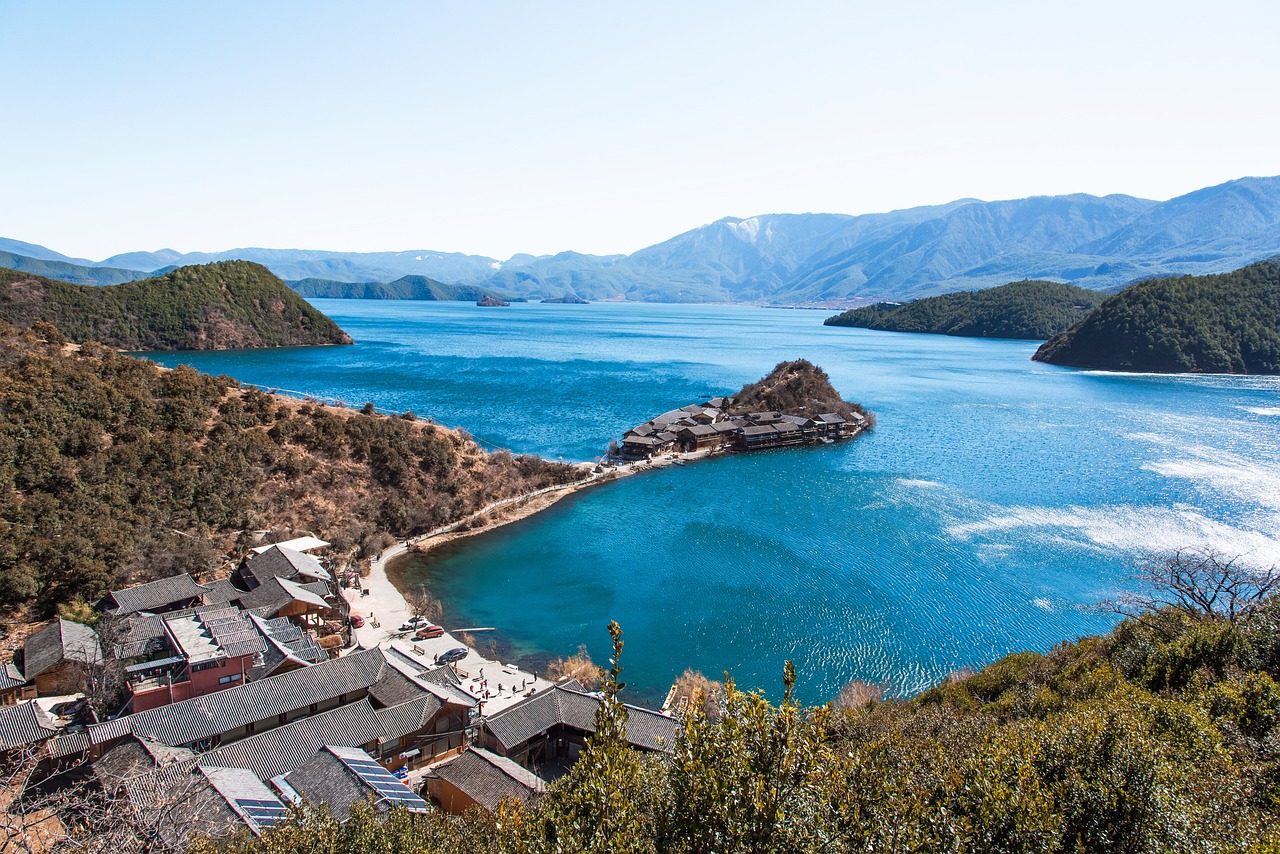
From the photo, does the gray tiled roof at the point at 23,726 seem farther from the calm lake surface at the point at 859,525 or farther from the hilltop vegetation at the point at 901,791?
the calm lake surface at the point at 859,525

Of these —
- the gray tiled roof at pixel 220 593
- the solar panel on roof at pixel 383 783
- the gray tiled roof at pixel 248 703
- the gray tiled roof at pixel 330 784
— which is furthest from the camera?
the gray tiled roof at pixel 220 593

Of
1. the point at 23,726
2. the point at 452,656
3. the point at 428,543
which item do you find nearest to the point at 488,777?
the point at 452,656

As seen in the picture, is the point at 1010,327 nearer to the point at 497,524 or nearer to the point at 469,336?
the point at 469,336

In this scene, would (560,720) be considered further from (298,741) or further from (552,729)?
(298,741)

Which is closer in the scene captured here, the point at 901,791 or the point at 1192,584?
the point at 901,791

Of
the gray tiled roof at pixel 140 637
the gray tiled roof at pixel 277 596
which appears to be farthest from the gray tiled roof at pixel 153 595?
the gray tiled roof at pixel 277 596

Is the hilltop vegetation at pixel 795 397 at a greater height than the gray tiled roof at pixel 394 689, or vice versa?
the hilltop vegetation at pixel 795 397

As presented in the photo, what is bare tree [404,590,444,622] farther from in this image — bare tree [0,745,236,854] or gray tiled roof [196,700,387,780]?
bare tree [0,745,236,854]

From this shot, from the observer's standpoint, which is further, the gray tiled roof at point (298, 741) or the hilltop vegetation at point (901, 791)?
the gray tiled roof at point (298, 741)
